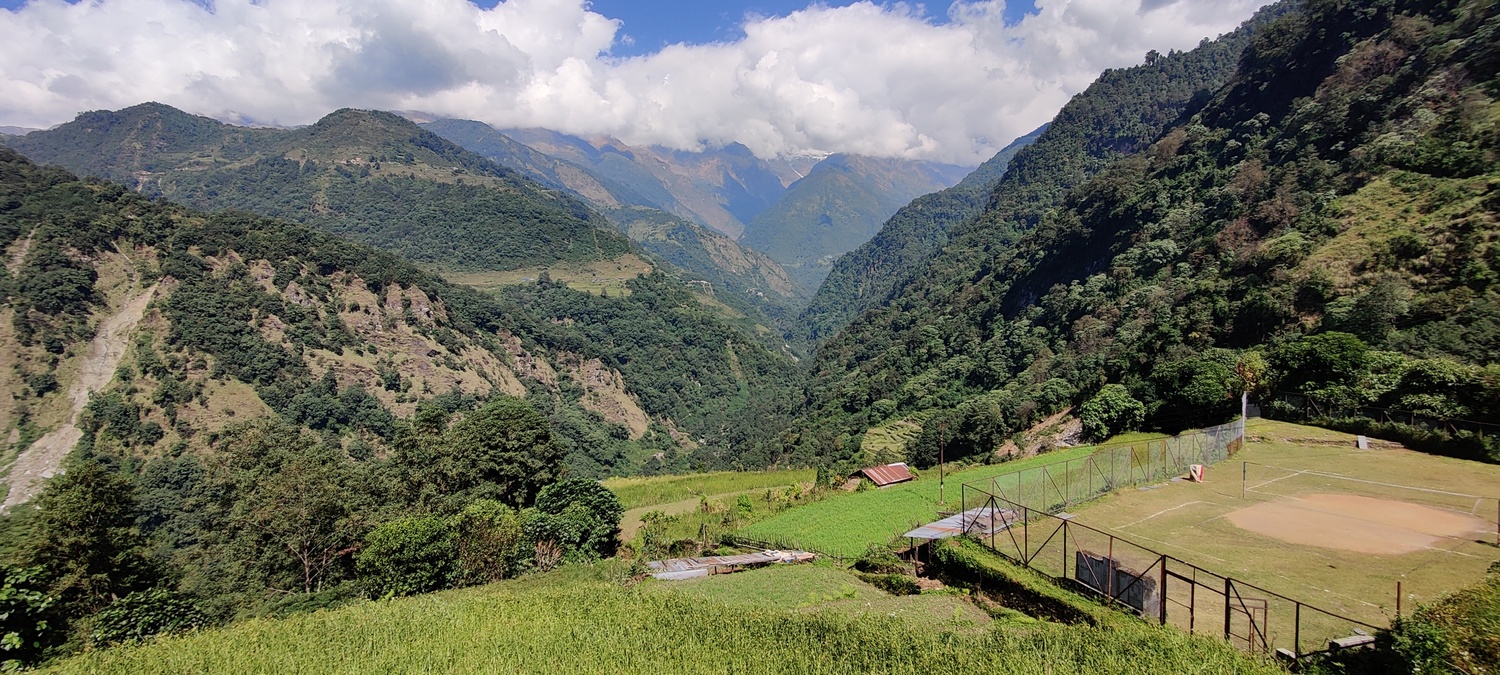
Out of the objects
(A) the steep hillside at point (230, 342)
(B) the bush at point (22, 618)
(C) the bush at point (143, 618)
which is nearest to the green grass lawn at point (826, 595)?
(C) the bush at point (143, 618)

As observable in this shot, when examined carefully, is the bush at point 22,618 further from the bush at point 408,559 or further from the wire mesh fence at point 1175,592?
the wire mesh fence at point 1175,592

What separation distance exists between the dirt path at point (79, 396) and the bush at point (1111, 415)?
85.1 meters

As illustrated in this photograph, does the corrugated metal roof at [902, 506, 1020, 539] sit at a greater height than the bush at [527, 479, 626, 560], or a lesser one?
greater

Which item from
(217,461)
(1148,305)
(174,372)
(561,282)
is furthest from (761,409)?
(217,461)

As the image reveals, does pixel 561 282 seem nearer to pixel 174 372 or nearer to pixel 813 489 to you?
pixel 174 372

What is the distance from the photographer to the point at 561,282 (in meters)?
178

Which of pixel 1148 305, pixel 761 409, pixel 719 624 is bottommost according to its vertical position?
pixel 761 409

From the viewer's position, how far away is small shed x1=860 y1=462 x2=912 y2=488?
124 feet

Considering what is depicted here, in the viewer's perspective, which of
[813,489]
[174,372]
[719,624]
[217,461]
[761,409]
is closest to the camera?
[719,624]

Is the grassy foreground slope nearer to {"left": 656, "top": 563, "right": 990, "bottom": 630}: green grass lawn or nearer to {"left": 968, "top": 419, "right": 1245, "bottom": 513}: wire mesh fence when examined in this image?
{"left": 656, "top": 563, "right": 990, "bottom": 630}: green grass lawn

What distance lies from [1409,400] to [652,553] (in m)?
33.7

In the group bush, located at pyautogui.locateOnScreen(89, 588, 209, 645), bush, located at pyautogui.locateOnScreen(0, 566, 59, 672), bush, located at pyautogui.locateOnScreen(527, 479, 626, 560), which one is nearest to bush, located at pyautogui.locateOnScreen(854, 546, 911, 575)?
bush, located at pyautogui.locateOnScreen(527, 479, 626, 560)

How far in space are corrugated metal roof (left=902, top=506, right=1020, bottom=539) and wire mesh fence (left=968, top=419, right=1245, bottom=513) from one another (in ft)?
3.08

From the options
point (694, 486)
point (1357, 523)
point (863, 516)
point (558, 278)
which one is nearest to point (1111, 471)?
point (1357, 523)
